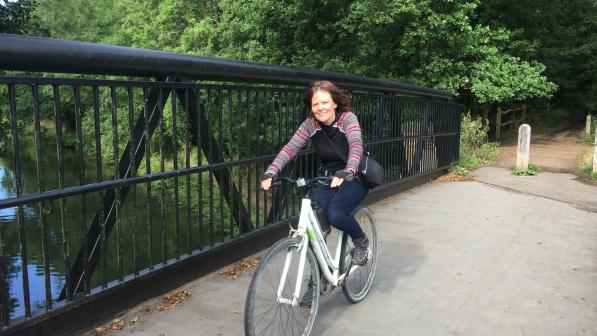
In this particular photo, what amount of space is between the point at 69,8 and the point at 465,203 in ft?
136

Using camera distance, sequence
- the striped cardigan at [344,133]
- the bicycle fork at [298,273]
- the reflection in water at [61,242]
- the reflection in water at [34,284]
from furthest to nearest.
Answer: the reflection in water at [61,242]
the reflection in water at [34,284]
the striped cardigan at [344,133]
the bicycle fork at [298,273]

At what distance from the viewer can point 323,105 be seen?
10.9ft

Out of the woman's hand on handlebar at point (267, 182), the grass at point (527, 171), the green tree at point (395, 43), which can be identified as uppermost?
the green tree at point (395, 43)

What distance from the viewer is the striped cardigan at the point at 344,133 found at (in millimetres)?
3260

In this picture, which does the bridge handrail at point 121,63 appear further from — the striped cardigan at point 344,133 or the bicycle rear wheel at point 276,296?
the bicycle rear wheel at point 276,296

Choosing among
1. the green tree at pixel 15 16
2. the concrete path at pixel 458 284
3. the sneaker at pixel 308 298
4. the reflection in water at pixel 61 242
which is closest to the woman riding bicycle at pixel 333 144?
the sneaker at pixel 308 298

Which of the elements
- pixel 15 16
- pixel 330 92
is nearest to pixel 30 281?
pixel 15 16

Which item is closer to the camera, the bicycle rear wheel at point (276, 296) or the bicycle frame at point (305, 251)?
the bicycle rear wheel at point (276, 296)

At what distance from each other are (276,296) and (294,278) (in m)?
0.14

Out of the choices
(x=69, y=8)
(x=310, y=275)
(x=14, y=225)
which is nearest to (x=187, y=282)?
(x=310, y=275)

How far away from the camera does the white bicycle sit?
2.78 metres

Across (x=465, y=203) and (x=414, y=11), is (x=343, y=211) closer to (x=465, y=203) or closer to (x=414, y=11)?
(x=465, y=203)

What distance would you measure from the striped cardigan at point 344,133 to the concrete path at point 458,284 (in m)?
1.12

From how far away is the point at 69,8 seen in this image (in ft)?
135
